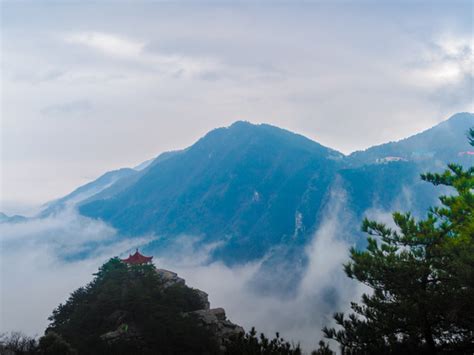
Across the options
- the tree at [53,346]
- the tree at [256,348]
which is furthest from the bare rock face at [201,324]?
the tree at [256,348]

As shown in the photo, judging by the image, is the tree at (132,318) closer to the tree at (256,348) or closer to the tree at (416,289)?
the tree at (416,289)

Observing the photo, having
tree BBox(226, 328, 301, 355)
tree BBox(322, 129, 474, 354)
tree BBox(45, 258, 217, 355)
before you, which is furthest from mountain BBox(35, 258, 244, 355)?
tree BBox(226, 328, 301, 355)

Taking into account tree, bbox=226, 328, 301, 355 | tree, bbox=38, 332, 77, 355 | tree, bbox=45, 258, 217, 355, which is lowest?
tree, bbox=38, 332, 77, 355

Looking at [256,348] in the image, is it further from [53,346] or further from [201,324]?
[201,324]

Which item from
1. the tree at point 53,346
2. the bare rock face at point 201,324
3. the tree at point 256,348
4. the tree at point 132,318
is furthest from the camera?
the bare rock face at point 201,324

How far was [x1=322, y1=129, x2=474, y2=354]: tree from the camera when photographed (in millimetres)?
15570

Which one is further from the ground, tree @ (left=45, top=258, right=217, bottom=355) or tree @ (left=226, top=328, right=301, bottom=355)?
tree @ (left=45, top=258, right=217, bottom=355)

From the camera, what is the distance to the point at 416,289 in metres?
16.5

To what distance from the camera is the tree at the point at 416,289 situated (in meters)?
15.6

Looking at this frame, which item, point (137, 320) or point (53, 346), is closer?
point (53, 346)

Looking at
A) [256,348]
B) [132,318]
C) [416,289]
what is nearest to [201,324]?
[132,318]

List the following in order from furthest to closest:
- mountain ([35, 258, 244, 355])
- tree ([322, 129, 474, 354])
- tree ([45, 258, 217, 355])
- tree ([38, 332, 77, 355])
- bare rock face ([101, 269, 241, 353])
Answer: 1. bare rock face ([101, 269, 241, 353])
2. tree ([45, 258, 217, 355])
3. mountain ([35, 258, 244, 355])
4. tree ([38, 332, 77, 355])
5. tree ([322, 129, 474, 354])

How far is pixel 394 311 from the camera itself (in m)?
16.8

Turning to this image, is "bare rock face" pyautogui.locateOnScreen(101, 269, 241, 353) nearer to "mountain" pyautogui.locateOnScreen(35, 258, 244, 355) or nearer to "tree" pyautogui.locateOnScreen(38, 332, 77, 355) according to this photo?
"mountain" pyautogui.locateOnScreen(35, 258, 244, 355)
